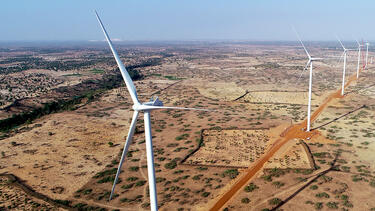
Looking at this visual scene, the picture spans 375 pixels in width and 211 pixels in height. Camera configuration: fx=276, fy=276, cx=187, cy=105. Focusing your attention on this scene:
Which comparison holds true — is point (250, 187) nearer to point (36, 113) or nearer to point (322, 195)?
point (322, 195)

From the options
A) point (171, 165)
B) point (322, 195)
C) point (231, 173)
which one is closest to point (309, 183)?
point (322, 195)

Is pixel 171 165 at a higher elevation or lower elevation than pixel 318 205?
lower

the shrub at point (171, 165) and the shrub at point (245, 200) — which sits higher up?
the shrub at point (245, 200)

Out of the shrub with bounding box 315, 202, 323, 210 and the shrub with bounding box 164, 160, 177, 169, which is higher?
the shrub with bounding box 315, 202, 323, 210

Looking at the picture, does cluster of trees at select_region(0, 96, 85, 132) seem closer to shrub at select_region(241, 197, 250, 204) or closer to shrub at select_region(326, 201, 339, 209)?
shrub at select_region(241, 197, 250, 204)

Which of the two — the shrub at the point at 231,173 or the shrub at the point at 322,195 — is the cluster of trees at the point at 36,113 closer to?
the shrub at the point at 231,173

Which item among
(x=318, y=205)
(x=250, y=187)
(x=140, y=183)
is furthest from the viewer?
(x=140, y=183)

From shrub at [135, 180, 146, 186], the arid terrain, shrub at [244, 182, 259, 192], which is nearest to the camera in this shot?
the arid terrain

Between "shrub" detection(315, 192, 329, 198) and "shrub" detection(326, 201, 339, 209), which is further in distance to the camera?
"shrub" detection(315, 192, 329, 198)

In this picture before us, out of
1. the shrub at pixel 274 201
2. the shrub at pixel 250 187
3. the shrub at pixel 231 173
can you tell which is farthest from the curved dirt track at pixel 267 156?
the shrub at pixel 274 201

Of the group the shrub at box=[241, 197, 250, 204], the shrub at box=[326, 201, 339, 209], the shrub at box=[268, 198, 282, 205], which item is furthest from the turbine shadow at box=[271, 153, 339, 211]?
the shrub at box=[326, 201, 339, 209]

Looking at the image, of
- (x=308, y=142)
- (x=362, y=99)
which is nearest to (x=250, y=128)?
(x=308, y=142)
